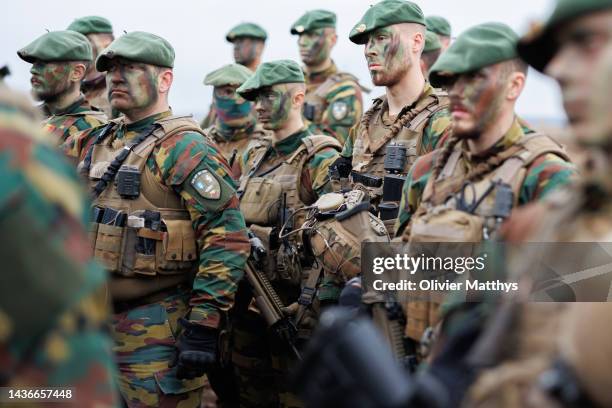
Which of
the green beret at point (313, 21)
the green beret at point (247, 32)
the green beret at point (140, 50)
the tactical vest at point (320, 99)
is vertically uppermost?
the green beret at point (140, 50)

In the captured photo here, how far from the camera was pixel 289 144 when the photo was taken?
26.2 feet

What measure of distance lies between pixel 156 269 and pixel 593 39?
152 inches

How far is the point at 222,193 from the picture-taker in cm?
629

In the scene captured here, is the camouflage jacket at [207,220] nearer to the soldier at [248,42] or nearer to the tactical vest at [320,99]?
the tactical vest at [320,99]

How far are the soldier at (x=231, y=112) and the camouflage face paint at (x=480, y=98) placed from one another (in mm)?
5783

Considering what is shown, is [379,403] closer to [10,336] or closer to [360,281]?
[10,336]

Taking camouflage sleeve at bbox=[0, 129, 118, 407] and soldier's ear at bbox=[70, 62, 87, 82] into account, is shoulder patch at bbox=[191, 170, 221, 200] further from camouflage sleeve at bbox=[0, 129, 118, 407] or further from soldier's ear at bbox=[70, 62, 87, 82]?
camouflage sleeve at bbox=[0, 129, 118, 407]

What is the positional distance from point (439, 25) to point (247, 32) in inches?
98.6

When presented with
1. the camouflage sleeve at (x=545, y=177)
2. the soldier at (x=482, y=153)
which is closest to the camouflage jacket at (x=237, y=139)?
the soldier at (x=482, y=153)

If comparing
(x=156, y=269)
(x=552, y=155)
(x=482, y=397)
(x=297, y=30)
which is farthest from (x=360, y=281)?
(x=297, y=30)

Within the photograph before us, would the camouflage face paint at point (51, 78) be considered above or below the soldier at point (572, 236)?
below

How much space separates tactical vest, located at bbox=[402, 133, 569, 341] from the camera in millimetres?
4414

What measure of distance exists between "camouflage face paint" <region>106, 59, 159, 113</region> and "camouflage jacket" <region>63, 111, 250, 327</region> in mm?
389

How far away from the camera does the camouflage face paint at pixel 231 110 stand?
10.4 m
